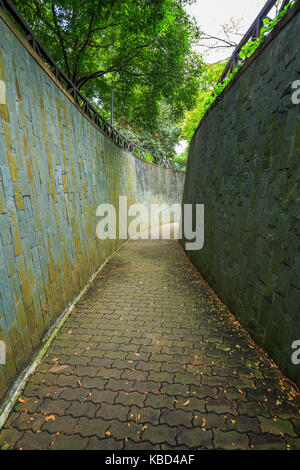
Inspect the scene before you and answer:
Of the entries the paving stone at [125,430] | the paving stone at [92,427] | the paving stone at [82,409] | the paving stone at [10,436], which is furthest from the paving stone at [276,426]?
the paving stone at [10,436]

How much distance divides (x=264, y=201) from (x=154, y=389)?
3269 mm

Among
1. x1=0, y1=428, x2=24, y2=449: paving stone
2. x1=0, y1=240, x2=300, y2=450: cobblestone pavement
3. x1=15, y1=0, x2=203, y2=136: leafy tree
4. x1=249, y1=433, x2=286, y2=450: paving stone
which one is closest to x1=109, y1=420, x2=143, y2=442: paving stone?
x1=0, y1=240, x2=300, y2=450: cobblestone pavement

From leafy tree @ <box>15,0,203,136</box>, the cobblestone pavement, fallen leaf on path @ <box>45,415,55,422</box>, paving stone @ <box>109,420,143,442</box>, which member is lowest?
the cobblestone pavement

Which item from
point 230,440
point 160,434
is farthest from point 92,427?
point 230,440

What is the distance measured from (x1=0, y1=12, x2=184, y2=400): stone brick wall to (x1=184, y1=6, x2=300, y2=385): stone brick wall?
363 cm

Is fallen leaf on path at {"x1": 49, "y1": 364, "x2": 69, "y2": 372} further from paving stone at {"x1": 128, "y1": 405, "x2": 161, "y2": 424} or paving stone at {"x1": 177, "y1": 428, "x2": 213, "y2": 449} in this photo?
paving stone at {"x1": 177, "y1": 428, "x2": 213, "y2": 449}

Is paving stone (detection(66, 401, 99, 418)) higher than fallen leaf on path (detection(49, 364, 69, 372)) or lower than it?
higher

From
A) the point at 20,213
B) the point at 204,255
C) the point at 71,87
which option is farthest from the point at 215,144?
the point at 20,213

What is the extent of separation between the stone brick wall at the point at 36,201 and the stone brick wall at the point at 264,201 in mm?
3629

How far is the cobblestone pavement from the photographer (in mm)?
2352

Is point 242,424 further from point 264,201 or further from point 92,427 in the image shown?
point 264,201

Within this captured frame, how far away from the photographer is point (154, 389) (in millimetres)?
2961

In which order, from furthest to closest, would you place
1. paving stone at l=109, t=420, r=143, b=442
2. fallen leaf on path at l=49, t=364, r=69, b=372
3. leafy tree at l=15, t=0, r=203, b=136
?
1. leafy tree at l=15, t=0, r=203, b=136
2. fallen leaf on path at l=49, t=364, r=69, b=372
3. paving stone at l=109, t=420, r=143, b=442

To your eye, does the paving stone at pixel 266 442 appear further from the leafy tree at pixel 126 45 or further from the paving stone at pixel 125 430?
the leafy tree at pixel 126 45
